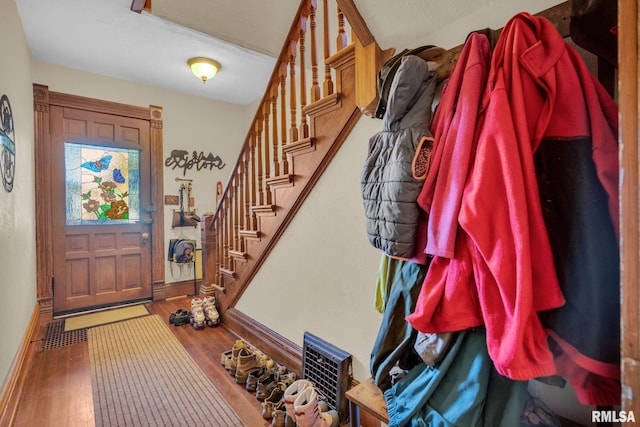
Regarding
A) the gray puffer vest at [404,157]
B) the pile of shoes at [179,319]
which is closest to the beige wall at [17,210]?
the pile of shoes at [179,319]

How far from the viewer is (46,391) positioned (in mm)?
1820

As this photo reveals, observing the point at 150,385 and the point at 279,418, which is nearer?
the point at 279,418

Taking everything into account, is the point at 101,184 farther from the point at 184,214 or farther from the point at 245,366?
the point at 245,366

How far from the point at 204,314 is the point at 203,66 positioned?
2512 mm

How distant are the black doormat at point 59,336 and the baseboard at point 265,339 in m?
1.25

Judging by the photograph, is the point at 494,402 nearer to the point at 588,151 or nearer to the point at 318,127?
the point at 588,151

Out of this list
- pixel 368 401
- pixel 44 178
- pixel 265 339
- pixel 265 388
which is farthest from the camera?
pixel 44 178

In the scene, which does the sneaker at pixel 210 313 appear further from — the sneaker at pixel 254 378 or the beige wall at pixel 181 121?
the beige wall at pixel 181 121

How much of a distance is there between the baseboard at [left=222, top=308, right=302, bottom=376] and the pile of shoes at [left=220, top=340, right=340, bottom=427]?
42 mm

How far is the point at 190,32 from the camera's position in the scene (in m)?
2.61

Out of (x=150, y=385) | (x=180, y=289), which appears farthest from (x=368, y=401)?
(x=180, y=289)

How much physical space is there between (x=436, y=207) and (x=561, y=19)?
→ 62cm

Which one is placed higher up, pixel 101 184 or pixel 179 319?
pixel 101 184

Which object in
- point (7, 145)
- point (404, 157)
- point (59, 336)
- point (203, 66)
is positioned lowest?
point (59, 336)
